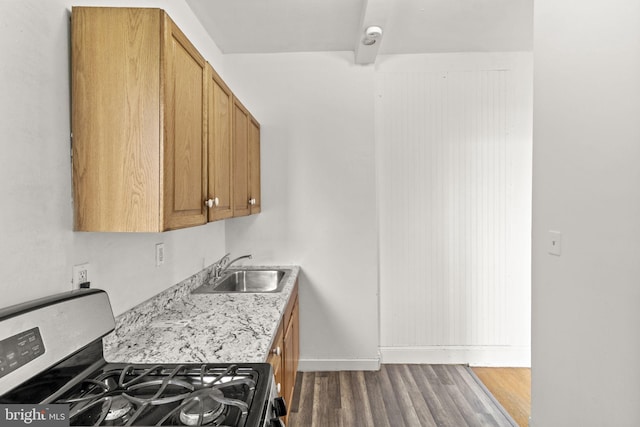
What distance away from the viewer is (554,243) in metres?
1.64

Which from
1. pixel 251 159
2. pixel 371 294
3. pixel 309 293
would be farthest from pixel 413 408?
pixel 251 159

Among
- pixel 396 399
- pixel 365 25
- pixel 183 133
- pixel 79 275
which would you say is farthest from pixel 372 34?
pixel 396 399

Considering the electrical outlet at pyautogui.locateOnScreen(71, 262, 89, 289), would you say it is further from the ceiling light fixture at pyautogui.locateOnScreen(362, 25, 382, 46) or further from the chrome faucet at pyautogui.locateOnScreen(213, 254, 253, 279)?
the ceiling light fixture at pyautogui.locateOnScreen(362, 25, 382, 46)

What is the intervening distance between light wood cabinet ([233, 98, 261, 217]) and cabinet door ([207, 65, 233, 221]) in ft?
0.48

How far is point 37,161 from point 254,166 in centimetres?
183

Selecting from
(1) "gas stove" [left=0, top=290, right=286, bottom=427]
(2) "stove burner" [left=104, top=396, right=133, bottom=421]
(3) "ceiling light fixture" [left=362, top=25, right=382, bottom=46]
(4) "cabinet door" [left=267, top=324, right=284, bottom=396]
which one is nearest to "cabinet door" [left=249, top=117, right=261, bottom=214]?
(3) "ceiling light fixture" [left=362, top=25, right=382, bottom=46]

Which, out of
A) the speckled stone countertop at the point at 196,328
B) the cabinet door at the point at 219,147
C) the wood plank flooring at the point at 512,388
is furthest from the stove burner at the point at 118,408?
the wood plank flooring at the point at 512,388

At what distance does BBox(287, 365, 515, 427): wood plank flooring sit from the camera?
2416 millimetres

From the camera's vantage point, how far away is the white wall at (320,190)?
3186mm

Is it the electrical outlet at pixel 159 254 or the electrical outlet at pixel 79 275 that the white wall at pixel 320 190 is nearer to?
the electrical outlet at pixel 159 254

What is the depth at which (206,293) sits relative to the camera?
2324 mm

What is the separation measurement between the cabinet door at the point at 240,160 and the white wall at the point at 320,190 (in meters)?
0.56

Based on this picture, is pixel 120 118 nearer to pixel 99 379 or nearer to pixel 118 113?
Result: pixel 118 113

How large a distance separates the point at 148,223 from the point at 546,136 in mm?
1731
